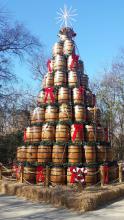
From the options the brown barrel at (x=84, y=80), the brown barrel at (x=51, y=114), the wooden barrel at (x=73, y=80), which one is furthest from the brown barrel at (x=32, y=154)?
the brown barrel at (x=84, y=80)

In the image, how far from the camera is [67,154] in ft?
52.2

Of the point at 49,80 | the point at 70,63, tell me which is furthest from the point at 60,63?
the point at 49,80

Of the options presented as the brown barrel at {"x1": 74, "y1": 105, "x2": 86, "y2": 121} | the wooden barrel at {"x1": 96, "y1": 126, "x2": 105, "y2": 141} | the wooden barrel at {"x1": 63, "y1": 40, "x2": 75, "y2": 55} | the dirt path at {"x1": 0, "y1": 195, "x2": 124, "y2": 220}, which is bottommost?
the dirt path at {"x1": 0, "y1": 195, "x2": 124, "y2": 220}

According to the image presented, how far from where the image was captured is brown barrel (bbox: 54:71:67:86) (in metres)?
17.6

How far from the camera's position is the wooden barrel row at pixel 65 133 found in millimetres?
15984

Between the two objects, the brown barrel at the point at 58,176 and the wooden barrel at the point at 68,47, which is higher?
the wooden barrel at the point at 68,47

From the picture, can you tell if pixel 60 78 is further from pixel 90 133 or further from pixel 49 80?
pixel 90 133

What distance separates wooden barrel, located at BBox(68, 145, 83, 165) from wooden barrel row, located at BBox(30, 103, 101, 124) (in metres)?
1.47

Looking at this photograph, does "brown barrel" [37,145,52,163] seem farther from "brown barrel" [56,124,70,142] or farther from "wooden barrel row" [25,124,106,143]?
"brown barrel" [56,124,70,142]

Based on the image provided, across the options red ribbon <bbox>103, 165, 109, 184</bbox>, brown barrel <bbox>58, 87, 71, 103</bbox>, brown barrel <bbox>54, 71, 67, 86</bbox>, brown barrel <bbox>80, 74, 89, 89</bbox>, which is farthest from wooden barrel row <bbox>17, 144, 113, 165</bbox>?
brown barrel <bbox>80, 74, 89, 89</bbox>

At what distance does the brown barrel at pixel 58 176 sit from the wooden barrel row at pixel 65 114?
7.57 ft

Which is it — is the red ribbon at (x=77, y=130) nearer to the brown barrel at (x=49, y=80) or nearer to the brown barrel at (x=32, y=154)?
the brown barrel at (x=32, y=154)

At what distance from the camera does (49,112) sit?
1675 cm

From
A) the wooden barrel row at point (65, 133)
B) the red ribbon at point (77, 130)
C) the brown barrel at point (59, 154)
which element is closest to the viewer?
the brown barrel at point (59, 154)
